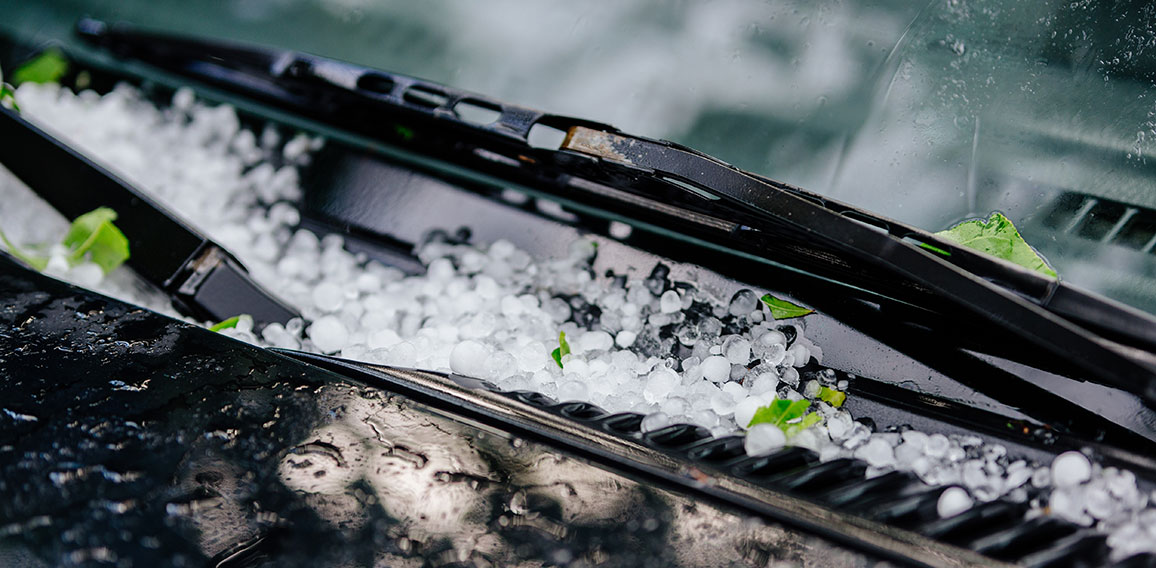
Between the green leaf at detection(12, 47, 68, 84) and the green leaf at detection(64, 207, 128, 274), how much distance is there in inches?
28.9

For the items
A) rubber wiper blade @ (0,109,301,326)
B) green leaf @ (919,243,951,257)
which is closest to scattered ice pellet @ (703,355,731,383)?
green leaf @ (919,243,951,257)

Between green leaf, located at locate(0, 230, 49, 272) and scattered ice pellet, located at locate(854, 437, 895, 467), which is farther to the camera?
green leaf, located at locate(0, 230, 49, 272)

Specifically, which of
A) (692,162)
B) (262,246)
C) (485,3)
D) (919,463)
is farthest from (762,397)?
(485,3)

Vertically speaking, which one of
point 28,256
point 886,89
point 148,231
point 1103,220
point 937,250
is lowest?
point 28,256

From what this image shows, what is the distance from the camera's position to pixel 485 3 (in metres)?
1.58

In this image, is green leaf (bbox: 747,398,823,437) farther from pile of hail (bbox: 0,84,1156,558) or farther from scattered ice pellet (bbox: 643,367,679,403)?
scattered ice pellet (bbox: 643,367,679,403)

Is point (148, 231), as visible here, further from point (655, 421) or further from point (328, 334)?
point (655, 421)

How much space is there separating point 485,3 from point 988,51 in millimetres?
995

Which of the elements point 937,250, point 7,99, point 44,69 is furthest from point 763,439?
point 44,69

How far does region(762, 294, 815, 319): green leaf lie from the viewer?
40.4 inches

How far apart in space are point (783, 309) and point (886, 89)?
0.42m

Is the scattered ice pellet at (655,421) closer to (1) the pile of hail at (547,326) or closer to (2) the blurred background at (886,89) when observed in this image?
(1) the pile of hail at (547,326)

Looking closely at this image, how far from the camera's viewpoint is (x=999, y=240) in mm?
931

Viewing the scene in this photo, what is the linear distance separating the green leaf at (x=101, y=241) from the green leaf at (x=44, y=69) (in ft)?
2.41
